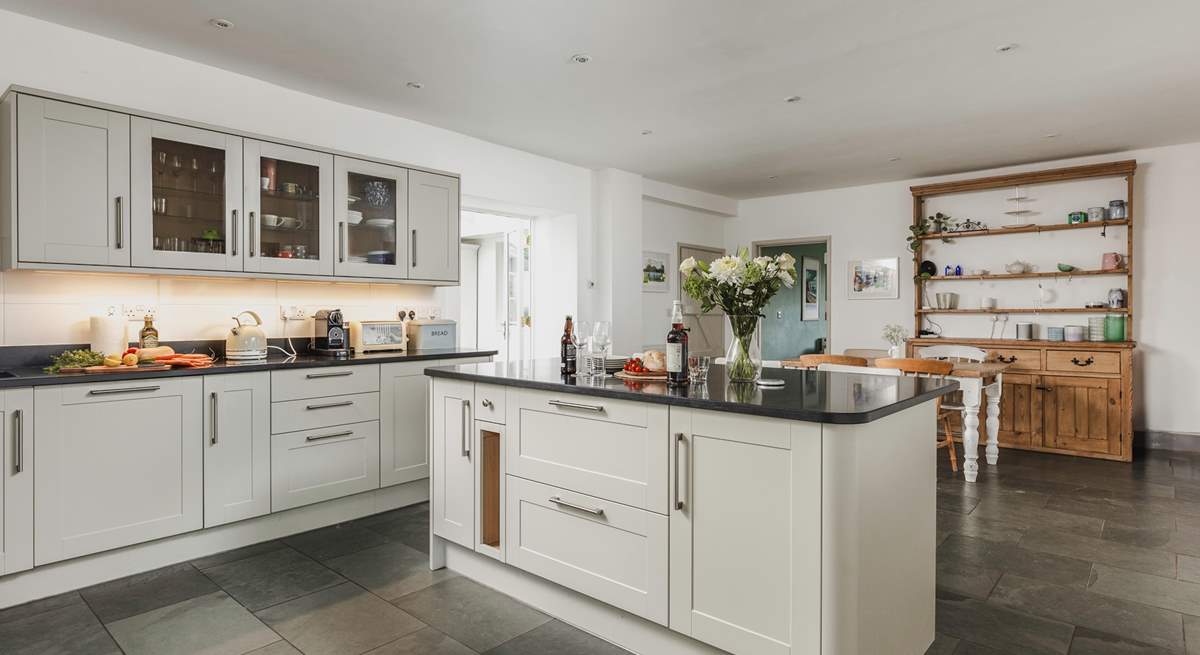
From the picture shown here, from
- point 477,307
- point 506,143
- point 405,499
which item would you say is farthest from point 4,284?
point 477,307

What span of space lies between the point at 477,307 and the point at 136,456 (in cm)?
459

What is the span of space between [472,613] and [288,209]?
2.53 meters

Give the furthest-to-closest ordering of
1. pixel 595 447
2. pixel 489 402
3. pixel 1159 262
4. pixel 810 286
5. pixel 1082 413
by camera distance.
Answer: pixel 810 286
pixel 1159 262
pixel 1082 413
pixel 489 402
pixel 595 447

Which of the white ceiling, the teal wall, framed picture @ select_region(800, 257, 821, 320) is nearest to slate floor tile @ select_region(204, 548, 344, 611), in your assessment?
the white ceiling

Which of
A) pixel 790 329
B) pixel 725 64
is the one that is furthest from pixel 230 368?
pixel 790 329

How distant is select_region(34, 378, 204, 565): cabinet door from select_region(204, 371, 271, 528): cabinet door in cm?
5

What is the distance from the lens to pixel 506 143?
534 cm

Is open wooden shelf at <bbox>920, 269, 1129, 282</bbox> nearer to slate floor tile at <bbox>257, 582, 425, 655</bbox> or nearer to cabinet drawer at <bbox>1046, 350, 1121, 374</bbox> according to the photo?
cabinet drawer at <bbox>1046, 350, 1121, 374</bbox>

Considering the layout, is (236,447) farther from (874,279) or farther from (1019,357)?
(874,279)

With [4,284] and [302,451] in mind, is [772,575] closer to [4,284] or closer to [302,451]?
[302,451]

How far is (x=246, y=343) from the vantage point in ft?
11.5

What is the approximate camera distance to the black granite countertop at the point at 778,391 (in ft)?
5.86

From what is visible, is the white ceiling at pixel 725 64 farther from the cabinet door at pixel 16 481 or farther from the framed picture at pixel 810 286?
the framed picture at pixel 810 286

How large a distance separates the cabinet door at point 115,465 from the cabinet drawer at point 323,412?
0.39 meters
